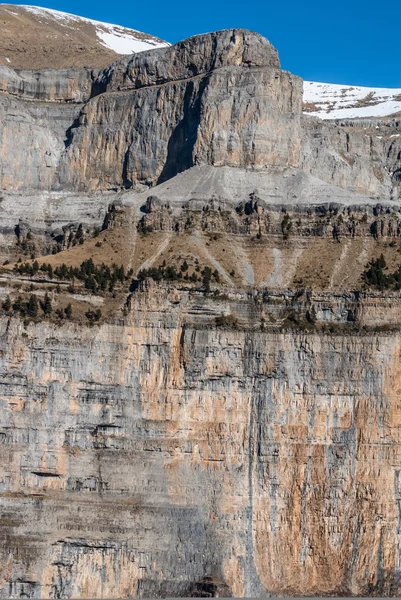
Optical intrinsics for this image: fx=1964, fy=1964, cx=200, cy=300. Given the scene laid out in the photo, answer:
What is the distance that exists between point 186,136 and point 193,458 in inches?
1765

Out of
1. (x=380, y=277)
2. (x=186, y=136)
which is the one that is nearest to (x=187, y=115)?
(x=186, y=136)

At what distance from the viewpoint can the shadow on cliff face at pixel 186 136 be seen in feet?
539

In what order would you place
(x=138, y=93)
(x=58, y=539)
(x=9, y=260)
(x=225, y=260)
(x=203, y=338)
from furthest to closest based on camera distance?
(x=138, y=93), (x=9, y=260), (x=225, y=260), (x=203, y=338), (x=58, y=539)

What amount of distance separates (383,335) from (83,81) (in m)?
56.9

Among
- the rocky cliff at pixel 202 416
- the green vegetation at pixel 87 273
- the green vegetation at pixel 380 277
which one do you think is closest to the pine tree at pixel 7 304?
the rocky cliff at pixel 202 416

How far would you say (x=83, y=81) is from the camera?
589ft

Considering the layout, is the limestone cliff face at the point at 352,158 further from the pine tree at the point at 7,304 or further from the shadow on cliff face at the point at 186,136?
the pine tree at the point at 7,304

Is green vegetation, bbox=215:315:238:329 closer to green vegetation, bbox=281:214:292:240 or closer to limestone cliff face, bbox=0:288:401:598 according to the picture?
limestone cliff face, bbox=0:288:401:598

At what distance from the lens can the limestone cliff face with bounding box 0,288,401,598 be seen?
124250mm

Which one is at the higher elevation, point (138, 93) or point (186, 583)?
point (138, 93)

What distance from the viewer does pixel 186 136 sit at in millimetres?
166000

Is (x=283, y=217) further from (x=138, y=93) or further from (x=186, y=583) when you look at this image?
(x=186, y=583)

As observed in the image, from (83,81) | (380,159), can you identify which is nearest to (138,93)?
(83,81)

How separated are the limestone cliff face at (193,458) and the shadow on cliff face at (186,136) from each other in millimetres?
32900
